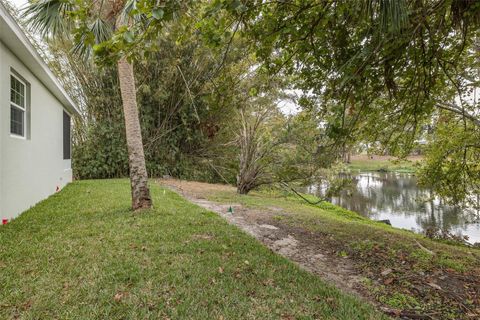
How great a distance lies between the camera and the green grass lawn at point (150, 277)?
7.22 ft

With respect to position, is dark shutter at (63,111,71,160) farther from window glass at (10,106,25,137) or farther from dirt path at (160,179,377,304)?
dirt path at (160,179,377,304)

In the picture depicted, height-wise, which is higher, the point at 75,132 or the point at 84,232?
the point at 75,132

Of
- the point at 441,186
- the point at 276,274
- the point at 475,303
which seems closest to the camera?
the point at 475,303

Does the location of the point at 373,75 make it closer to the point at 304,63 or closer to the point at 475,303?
the point at 304,63

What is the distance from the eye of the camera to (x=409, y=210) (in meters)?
11.8

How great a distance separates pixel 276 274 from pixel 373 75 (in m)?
2.60

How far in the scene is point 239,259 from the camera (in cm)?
328

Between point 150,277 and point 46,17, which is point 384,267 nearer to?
point 150,277

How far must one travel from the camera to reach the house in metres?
4.26

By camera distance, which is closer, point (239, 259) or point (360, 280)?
point (360, 280)

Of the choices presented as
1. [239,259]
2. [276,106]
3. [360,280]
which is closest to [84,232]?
[239,259]

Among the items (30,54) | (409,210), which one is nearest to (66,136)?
(30,54)

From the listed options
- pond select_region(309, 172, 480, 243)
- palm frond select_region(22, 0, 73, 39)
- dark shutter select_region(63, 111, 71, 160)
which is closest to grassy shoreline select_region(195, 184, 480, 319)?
pond select_region(309, 172, 480, 243)

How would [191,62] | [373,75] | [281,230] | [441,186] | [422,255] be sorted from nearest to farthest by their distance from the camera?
[373,75]
[422,255]
[281,230]
[441,186]
[191,62]
